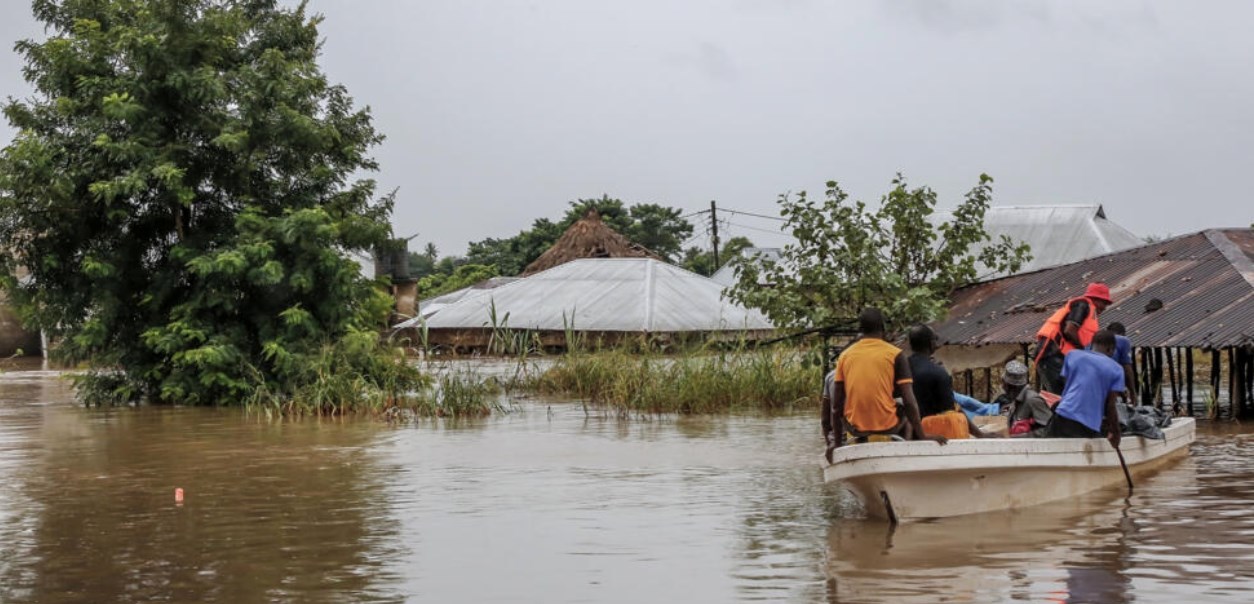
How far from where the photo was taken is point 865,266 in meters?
20.5

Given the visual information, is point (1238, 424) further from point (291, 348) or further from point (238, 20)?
point (238, 20)

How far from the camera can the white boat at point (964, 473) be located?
33.0ft

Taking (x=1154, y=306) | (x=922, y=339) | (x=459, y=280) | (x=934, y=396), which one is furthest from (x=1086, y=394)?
(x=459, y=280)

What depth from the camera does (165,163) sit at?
23.9m

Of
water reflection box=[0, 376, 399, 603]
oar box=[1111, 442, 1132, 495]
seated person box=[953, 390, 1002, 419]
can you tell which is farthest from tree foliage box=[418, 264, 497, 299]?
oar box=[1111, 442, 1132, 495]

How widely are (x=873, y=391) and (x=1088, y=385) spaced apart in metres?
2.13

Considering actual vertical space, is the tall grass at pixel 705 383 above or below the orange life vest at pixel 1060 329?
below

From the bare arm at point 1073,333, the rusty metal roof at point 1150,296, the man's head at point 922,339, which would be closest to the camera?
the man's head at point 922,339

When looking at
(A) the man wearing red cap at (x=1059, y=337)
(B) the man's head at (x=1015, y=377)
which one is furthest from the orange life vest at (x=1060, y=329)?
(B) the man's head at (x=1015, y=377)

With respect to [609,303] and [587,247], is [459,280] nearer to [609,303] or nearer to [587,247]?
[587,247]

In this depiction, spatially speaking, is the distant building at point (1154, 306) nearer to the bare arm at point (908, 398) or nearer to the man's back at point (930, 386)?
the man's back at point (930, 386)

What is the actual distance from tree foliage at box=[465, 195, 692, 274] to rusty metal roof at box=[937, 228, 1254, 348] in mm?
38564

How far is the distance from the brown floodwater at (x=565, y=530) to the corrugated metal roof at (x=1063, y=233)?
58.4 feet

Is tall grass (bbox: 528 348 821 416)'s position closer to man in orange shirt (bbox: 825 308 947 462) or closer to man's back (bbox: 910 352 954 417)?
man's back (bbox: 910 352 954 417)
